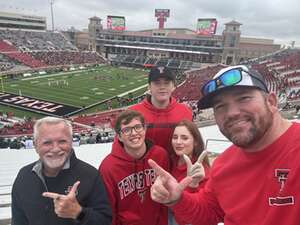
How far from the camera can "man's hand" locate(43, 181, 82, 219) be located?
2057mm

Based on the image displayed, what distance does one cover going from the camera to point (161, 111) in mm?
3459

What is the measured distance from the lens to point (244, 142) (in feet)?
5.37

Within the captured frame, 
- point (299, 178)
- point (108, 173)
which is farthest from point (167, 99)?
point (299, 178)

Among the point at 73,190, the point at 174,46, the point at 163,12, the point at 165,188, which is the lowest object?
the point at 73,190

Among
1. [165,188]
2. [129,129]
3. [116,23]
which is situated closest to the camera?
[165,188]

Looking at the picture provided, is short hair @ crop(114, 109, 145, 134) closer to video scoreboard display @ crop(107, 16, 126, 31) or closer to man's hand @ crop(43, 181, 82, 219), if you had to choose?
man's hand @ crop(43, 181, 82, 219)

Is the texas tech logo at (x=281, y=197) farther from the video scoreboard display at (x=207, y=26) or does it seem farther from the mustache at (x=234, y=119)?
the video scoreboard display at (x=207, y=26)

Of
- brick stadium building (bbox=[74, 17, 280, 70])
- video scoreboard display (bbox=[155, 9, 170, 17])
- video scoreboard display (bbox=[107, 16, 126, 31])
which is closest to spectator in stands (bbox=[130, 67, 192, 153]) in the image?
brick stadium building (bbox=[74, 17, 280, 70])

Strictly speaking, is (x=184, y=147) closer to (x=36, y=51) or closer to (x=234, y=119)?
(x=234, y=119)

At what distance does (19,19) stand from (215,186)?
78.2 metres

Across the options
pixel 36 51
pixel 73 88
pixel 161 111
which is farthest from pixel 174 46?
pixel 161 111

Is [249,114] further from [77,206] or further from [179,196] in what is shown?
[77,206]

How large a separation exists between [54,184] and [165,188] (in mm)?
951

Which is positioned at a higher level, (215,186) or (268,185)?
(268,185)
